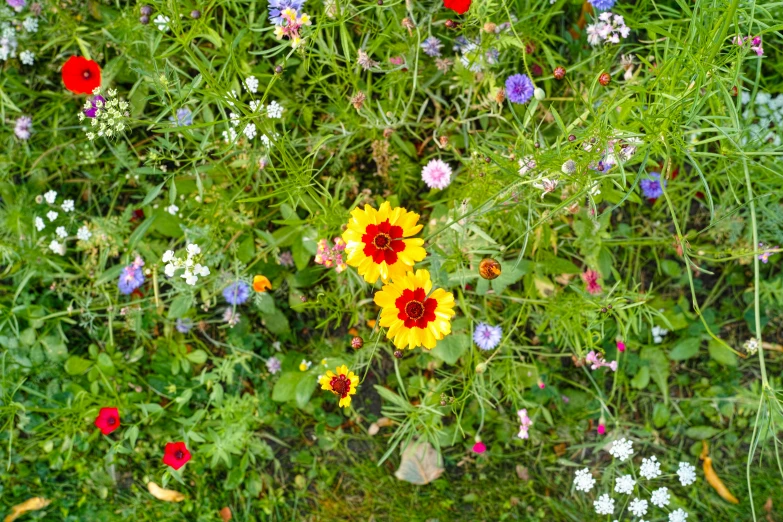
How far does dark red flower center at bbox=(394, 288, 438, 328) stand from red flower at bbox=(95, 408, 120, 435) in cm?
132

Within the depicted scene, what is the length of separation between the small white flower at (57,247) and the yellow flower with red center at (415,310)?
138 cm

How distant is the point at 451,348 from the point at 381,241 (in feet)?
2.46

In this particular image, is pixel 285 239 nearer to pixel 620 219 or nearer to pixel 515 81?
pixel 515 81

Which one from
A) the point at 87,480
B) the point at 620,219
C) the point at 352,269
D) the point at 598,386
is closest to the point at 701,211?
the point at 620,219

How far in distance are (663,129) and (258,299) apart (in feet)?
4.65

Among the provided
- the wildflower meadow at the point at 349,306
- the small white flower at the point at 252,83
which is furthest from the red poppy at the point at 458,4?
the small white flower at the point at 252,83

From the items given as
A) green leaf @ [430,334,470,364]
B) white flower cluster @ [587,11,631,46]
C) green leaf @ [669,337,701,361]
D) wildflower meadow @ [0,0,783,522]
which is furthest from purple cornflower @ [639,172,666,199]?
green leaf @ [430,334,470,364]

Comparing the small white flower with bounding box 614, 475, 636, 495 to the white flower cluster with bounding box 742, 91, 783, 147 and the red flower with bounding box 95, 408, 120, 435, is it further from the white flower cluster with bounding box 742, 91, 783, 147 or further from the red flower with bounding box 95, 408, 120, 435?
the red flower with bounding box 95, 408, 120, 435

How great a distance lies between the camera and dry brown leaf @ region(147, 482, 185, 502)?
240 centimetres

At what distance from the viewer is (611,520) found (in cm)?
233

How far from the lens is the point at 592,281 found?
6.70 ft

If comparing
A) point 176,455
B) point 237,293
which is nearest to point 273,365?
point 237,293

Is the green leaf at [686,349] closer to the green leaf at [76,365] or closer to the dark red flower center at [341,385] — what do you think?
the dark red flower center at [341,385]

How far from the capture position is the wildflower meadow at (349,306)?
6.75 ft
